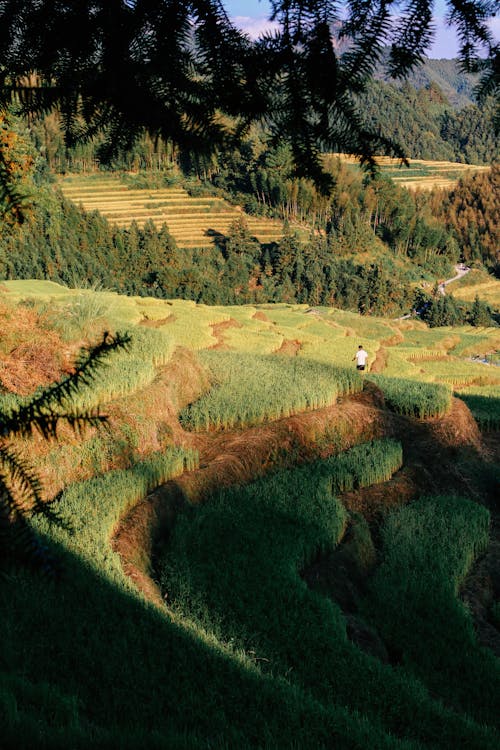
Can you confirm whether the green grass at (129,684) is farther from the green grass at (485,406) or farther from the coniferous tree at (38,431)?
the green grass at (485,406)

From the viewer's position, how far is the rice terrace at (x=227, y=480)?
175cm

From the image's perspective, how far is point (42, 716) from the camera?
2.87m

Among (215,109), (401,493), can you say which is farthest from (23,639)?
(401,493)

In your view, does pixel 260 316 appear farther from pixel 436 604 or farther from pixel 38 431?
pixel 38 431

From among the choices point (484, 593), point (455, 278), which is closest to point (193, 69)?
point (484, 593)

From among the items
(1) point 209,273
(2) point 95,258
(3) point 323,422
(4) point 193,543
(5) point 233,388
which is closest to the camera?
(4) point 193,543

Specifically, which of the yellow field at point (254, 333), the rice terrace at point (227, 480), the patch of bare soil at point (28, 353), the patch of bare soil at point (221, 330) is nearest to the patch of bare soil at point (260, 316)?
the yellow field at point (254, 333)

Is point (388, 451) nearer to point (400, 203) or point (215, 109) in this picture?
point (215, 109)

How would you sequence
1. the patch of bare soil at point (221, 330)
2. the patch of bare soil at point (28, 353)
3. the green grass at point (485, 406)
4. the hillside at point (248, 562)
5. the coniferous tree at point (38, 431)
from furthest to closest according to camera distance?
the patch of bare soil at point (221, 330) < the green grass at point (485, 406) < the patch of bare soil at point (28, 353) < the hillside at point (248, 562) < the coniferous tree at point (38, 431)

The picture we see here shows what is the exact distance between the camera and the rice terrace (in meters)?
1.75

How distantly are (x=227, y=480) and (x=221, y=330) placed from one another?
11.3 meters

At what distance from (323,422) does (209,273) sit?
1889 inches

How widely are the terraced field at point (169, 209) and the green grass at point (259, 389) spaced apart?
5531cm

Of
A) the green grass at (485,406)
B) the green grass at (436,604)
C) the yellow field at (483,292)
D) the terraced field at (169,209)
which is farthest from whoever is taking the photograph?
the yellow field at (483,292)
